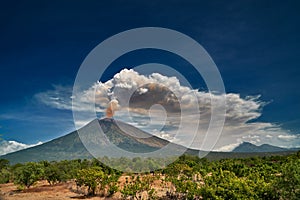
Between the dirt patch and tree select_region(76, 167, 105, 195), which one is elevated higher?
tree select_region(76, 167, 105, 195)

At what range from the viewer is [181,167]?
126ft

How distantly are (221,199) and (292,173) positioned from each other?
5.06 meters

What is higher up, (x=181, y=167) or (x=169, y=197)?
(x=181, y=167)

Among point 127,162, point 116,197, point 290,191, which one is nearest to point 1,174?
point 127,162

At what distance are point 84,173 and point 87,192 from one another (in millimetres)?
4480

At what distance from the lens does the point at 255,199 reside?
1795 centimetres

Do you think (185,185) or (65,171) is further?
(65,171)

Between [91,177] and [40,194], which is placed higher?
[91,177]

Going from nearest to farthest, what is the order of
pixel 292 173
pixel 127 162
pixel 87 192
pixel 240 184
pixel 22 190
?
1. pixel 292 173
2. pixel 240 184
3. pixel 87 192
4. pixel 22 190
5. pixel 127 162

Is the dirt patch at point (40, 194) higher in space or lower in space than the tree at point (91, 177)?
lower

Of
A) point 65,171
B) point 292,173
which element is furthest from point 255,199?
point 65,171

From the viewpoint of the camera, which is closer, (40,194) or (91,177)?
(91,177)

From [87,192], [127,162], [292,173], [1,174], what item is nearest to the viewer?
[292,173]

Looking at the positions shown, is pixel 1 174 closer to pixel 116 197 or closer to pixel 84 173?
pixel 84 173
